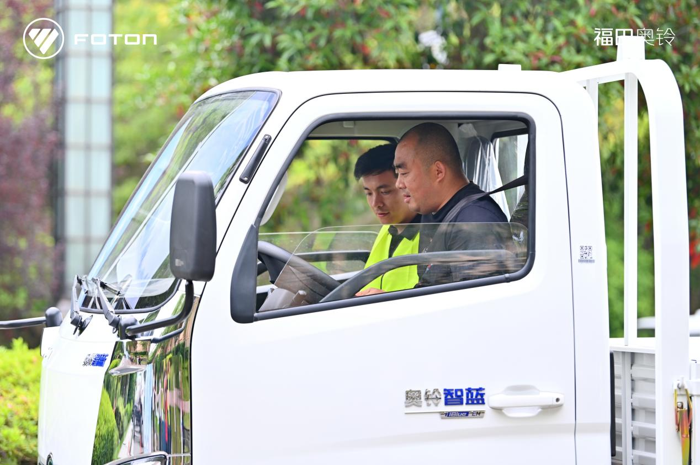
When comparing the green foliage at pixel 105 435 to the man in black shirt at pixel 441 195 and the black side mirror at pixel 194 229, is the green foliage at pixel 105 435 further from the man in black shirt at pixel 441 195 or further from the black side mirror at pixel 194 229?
the man in black shirt at pixel 441 195

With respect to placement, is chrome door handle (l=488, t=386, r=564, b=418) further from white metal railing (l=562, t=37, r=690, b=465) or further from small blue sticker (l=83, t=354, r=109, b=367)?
small blue sticker (l=83, t=354, r=109, b=367)

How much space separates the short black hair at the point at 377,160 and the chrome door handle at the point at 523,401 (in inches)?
37.5

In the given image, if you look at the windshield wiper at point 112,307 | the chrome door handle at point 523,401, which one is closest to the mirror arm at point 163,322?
the windshield wiper at point 112,307

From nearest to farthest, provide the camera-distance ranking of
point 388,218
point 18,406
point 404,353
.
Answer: point 404,353 → point 388,218 → point 18,406

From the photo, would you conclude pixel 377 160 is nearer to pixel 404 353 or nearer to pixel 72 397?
pixel 404 353

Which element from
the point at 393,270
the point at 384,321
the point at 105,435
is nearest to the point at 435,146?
the point at 393,270

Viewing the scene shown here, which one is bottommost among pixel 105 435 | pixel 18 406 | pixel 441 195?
pixel 18 406

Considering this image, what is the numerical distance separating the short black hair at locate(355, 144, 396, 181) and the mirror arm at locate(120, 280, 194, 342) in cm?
107

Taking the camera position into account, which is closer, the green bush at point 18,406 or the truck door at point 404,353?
the truck door at point 404,353

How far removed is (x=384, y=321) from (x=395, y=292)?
4.3 inches

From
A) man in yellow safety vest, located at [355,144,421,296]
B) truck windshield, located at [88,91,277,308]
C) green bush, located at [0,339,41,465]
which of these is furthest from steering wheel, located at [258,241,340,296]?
green bush, located at [0,339,41,465]

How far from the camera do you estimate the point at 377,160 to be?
11.2ft

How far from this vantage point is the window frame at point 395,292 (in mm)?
2637

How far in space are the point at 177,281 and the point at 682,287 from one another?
5.11 feet
